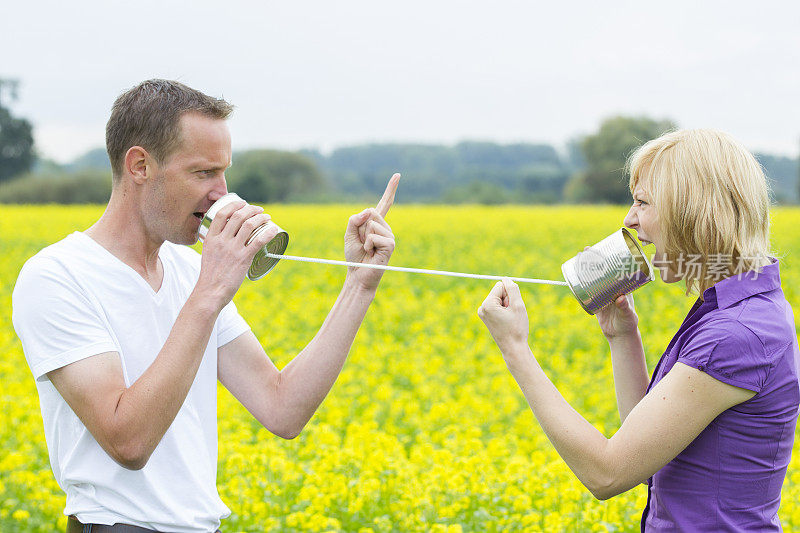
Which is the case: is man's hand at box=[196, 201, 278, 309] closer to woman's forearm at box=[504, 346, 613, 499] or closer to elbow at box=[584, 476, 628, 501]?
woman's forearm at box=[504, 346, 613, 499]

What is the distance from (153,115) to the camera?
1955 mm

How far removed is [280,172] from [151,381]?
4901cm

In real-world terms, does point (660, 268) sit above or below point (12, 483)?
above

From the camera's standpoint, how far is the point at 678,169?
1744 mm

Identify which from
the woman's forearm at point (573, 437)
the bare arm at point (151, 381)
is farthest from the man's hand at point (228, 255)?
the woman's forearm at point (573, 437)

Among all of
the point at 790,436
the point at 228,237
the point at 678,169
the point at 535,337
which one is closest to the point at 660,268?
the point at 678,169

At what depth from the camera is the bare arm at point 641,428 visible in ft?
5.38

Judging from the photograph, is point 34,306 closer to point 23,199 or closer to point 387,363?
point 387,363

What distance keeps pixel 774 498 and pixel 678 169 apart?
692 millimetres

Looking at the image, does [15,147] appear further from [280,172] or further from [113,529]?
[113,529]

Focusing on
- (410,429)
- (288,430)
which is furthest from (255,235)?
(410,429)

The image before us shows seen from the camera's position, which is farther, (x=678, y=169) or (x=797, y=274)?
(x=797, y=274)

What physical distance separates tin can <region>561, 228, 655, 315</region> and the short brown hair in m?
0.90

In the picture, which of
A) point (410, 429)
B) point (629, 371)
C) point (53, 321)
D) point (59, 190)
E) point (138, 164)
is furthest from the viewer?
point (59, 190)
